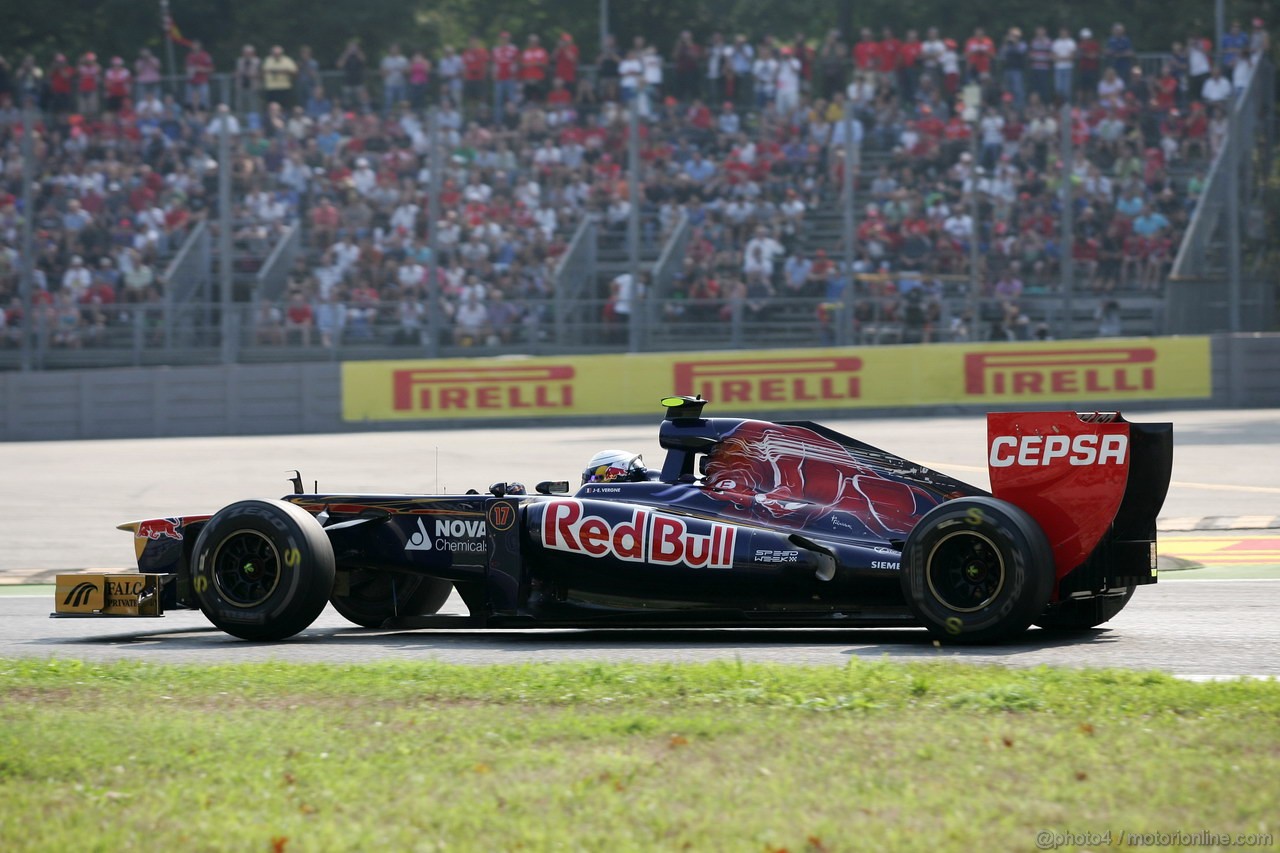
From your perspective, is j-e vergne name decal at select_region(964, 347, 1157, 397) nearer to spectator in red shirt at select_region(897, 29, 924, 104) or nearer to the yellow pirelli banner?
the yellow pirelli banner

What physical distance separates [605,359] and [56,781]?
20054mm

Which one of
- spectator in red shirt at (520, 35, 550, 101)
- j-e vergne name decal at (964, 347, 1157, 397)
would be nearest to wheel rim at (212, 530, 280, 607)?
j-e vergne name decal at (964, 347, 1157, 397)

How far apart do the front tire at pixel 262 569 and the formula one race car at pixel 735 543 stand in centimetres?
1

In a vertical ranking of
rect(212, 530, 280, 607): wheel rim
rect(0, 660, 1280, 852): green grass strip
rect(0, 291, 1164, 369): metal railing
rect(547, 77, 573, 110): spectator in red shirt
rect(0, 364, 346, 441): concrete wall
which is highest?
rect(547, 77, 573, 110): spectator in red shirt

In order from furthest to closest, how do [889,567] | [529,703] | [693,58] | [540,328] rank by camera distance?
[693,58] → [540,328] → [889,567] → [529,703]

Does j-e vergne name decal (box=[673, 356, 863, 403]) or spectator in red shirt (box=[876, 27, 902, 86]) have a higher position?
spectator in red shirt (box=[876, 27, 902, 86])

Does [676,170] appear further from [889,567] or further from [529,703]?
[529,703]

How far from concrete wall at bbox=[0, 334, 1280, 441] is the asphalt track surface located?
62 centimetres

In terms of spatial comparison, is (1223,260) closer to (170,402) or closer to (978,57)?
(978,57)

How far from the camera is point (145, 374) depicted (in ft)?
84.9

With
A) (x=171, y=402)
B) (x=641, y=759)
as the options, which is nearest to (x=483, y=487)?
(x=171, y=402)

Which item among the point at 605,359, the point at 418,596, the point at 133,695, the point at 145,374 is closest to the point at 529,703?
the point at 133,695

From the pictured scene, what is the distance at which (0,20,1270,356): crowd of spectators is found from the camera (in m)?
25.4

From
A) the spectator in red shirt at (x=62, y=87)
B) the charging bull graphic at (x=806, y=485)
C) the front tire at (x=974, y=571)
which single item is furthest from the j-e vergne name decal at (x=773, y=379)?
the front tire at (x=974, y=571)
